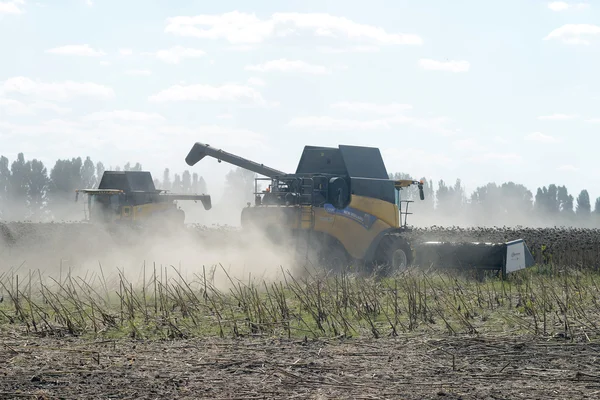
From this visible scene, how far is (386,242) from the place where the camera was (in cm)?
2081

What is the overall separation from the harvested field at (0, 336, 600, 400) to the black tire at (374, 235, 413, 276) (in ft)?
34.3

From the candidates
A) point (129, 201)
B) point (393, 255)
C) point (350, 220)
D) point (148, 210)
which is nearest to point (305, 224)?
point (350, 220)

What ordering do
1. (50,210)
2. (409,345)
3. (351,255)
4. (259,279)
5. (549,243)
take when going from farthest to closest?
(50,210), (549,243), (351,255), (259,279), (409,345)

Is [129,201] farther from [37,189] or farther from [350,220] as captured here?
[37,189]

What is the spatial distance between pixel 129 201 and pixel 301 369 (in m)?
25.3

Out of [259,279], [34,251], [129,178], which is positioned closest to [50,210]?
[129,178]

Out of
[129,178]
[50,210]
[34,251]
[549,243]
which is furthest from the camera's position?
[50,210]

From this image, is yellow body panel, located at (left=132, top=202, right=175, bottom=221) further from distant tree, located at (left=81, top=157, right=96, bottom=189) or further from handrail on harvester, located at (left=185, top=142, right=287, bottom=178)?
distant tree, located at (left=81, top=157, right=96, bottom=189)

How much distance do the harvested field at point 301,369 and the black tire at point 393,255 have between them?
34.3ft

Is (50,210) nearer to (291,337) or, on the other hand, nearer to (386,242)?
(386,242)

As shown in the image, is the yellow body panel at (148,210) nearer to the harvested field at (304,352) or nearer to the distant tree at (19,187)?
the harvested field at (304,352)

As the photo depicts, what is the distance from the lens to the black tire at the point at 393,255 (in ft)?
67.5

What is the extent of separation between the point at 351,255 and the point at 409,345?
34.1 feet

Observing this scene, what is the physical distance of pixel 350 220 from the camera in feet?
65.6
